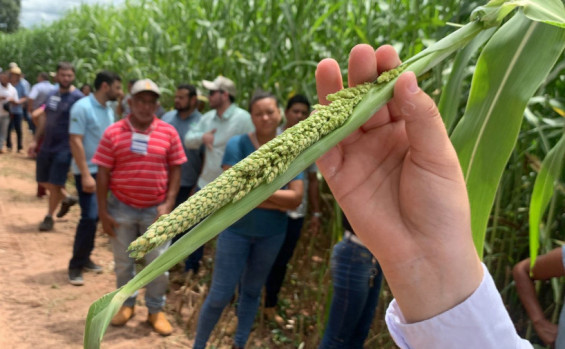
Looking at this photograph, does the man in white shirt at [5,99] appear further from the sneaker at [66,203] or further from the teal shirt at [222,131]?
the teal shirt at [222,131]

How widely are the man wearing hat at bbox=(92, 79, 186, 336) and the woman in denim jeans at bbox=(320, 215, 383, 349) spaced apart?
3.87 ft

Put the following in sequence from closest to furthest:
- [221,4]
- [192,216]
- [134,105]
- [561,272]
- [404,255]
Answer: [192,216] → [404,255] → [561,272] → [134,105] → [221,4]

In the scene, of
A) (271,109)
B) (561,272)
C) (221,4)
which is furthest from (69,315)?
(561,272)

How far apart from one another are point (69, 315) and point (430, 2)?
3.26 meters

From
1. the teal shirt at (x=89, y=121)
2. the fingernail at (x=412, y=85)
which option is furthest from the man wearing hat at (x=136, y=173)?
the fingernail at (x=412, y=85)

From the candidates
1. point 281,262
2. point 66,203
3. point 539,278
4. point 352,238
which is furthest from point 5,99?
point 539,278

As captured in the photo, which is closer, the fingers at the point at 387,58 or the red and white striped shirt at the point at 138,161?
the fingers at the point at 387,58

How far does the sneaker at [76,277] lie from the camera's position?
13.7 feet

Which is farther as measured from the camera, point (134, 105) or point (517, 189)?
point (134, 105)

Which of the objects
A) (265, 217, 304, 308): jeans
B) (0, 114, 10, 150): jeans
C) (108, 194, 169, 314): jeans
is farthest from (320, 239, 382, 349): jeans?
(0, 114, 10, 150): jeans

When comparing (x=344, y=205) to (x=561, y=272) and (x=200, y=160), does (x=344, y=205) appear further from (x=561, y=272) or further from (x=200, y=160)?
(x=200, y=160)

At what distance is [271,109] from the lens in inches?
114

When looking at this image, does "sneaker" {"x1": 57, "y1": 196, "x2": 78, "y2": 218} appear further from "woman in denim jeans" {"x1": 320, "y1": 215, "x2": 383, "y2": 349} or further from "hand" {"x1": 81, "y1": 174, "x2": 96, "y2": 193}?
"woman in denim jeans" {"x1": 320, "y1": 215, "x2": 383, "y2": 349}

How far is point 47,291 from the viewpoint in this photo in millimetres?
4082
